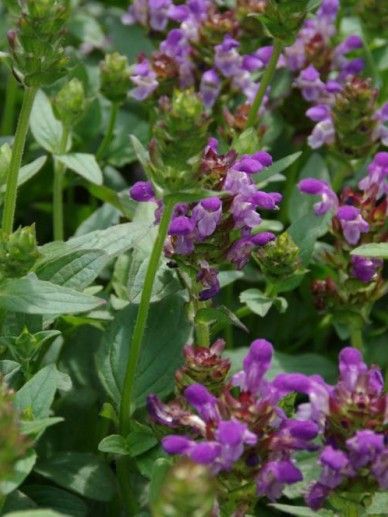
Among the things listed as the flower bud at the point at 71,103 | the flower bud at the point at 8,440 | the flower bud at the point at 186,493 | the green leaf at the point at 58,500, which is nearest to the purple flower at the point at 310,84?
the flower bud at the point at 71,103

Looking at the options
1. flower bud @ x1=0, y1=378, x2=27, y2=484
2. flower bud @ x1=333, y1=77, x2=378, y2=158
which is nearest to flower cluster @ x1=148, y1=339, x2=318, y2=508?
flower bud @ x1=0, y1=378, x2=27, y2=484

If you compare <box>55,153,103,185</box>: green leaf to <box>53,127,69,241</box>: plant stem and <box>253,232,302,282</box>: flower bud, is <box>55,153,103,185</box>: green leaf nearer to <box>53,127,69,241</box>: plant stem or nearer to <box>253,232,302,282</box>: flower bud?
<box>53,127,69,241</box>: plant stem

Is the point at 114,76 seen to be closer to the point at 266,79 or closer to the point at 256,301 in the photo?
the point at 266,79

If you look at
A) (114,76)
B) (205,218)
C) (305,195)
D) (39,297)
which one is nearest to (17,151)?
(39,297)

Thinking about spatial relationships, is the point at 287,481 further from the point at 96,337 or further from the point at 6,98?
A: the point at 6,98

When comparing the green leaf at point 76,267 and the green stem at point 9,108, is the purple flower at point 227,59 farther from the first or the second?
the green leaf at point 76,267

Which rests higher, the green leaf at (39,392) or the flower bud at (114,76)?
the flower bud at (114,76)

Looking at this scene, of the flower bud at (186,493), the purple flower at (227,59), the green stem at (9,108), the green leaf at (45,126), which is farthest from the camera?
the green stem at (9,108)
